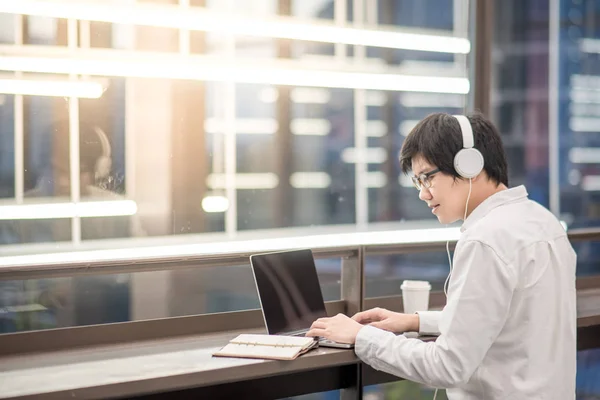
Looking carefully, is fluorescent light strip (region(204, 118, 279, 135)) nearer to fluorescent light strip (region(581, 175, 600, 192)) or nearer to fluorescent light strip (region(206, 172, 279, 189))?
fluorescent light strip (region(206, 172, 279, 189))

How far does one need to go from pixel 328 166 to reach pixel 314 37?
6.54ft

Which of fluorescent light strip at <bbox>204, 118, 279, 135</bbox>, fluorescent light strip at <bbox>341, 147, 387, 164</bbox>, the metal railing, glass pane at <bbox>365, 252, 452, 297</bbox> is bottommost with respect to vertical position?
glass pane at <bbox>365, 252, 452, 297</bbox>

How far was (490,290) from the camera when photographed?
140 centimetres

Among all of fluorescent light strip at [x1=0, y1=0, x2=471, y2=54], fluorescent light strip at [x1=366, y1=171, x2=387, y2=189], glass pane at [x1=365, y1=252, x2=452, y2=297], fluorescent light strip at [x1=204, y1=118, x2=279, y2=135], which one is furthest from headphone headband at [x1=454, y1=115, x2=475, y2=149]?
fluorescent light strip at [x1=366, y1=171, x2=387, y2=189]

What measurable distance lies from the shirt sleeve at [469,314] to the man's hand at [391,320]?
45 cm

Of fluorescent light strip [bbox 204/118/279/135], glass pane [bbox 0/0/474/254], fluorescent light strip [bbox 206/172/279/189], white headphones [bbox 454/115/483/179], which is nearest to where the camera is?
white headphones [bbox 454/115/483/179]

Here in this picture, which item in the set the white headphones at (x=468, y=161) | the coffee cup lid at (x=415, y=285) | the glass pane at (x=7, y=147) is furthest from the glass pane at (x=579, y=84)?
the glass pane at (x=7, y=147)

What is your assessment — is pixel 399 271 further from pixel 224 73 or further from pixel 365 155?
pixel 224 73

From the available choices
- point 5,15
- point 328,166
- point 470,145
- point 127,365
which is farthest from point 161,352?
point 328,166

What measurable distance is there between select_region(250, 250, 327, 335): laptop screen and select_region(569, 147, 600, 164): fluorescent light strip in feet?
15.7

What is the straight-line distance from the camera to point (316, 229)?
4844 mm

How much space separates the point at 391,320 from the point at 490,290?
1.84 feet

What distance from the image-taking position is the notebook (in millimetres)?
1713

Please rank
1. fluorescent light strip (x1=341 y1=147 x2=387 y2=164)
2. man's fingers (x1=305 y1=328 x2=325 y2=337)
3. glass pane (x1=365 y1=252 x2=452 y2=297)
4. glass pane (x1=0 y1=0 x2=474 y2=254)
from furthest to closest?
glass pane (x1=365 y1=252 x2=452 y2=297), fluorescent light strip (x1=341 y1=147 x2=387 y2=164), glass pane (x1=0 y1=0 x2=474 y2=254), man's fingers (x1=305 y1=328 x2=325 y2=337)
